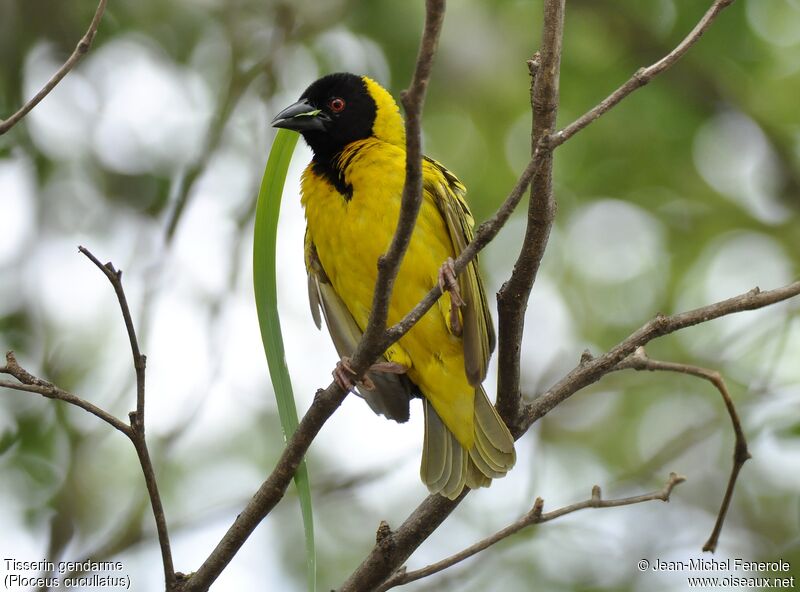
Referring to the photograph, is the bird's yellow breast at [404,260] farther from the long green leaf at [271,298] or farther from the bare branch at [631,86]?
the bare branch at [631,86]

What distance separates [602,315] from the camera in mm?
6223

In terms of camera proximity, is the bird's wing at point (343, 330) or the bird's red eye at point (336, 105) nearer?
the bird's wing at point (343, 330)

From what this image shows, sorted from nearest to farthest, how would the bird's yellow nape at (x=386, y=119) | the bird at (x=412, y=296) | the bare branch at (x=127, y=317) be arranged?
the bare branch at (x=127, y=317)
the bird at (x=412, y=296)
the bird's yellow nape at (x=386, y=119)

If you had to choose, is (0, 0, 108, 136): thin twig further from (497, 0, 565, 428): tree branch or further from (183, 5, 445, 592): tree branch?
(497, 0, 565, 428): tree branch

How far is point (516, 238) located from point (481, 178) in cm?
51

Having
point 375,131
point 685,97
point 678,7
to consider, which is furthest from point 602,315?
point 375,131

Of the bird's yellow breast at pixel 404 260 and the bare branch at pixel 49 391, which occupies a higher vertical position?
the bird's yellow breast at pixel 404 260

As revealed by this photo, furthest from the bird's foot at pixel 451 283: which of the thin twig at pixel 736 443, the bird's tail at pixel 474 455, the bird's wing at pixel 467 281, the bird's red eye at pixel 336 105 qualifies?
the bird's red eye at pixel 336 105

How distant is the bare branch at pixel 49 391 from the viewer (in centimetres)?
205

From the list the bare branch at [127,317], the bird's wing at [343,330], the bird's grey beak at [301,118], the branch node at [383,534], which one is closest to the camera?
the bare branch at [127,317]

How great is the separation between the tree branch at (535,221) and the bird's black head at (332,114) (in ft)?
4.67

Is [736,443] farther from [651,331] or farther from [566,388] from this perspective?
[566,388]

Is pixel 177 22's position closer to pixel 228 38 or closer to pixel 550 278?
pixel 228 38

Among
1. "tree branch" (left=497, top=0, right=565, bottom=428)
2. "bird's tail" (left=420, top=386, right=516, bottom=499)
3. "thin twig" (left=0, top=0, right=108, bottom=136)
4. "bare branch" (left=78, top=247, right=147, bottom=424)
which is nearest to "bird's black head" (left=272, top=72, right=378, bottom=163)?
Answer: "bird's tail" (left=420, top=386, right=516, bottom=499)
